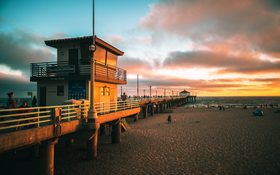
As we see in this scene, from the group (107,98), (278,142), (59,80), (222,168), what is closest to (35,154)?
(59,80)

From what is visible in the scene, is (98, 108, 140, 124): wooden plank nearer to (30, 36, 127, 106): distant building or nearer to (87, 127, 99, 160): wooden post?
(87, 127, 99, 160): wooden post

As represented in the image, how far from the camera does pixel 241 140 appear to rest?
16.9 m

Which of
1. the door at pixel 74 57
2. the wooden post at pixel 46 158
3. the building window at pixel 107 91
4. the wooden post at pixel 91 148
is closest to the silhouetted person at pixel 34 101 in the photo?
the door at pixel 74 57

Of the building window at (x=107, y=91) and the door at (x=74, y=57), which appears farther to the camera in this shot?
the building window at (x=107, y=91)

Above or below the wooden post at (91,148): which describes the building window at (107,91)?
above

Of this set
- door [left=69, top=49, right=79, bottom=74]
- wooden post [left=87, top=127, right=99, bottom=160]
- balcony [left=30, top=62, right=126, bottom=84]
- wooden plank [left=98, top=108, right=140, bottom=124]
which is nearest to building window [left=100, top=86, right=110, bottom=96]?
balcony [left=30, top=62, right=126, bottom=84]

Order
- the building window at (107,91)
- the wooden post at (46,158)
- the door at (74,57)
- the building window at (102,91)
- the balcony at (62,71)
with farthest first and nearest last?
the building window at (107,91) < the building window at (102,91) < the door at (74,57) < the balcony at (62,71) < the wooden post at (46,158)

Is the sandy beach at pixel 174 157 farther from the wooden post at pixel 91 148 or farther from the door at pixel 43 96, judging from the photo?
the door at pixel 43 96

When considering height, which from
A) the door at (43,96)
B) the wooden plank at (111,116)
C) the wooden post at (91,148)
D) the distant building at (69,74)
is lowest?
the wooden post at (91,148)

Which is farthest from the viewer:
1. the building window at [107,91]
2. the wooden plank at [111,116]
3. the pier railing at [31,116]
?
the building window at [107,91]

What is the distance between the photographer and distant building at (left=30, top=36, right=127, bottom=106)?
16375mm

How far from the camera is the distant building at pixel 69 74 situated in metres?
16.4

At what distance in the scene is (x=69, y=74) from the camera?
1659 cm

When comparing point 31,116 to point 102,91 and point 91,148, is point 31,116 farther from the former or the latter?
point 102,91
